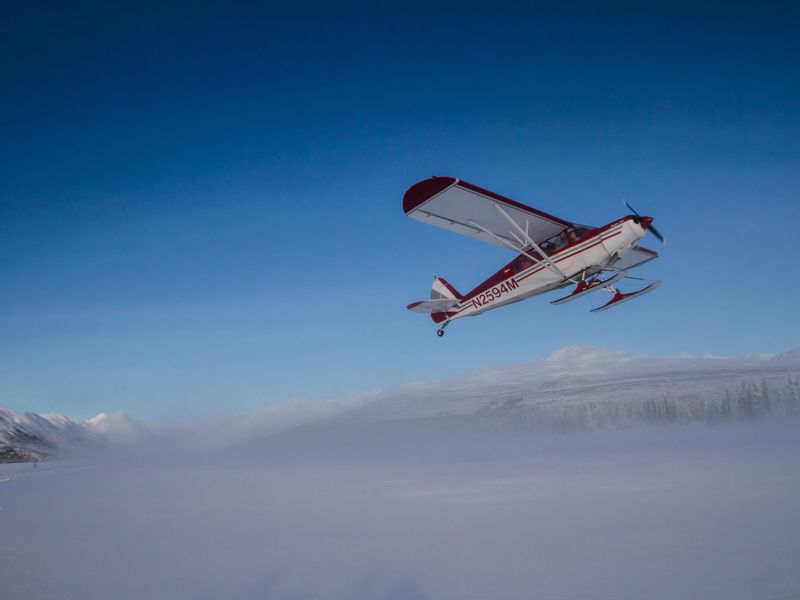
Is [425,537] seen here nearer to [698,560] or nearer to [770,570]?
[698,560]

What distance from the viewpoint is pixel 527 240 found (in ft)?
63.8

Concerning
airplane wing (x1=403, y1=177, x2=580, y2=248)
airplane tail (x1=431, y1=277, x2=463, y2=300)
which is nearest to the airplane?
airplane wing (x1=403, y1=177, x2=580, y2=248)

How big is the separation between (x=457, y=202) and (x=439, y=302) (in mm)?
5395

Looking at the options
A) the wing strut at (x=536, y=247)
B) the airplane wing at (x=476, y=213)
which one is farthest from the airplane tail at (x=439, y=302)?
the wing strut at (x=536, y=247)

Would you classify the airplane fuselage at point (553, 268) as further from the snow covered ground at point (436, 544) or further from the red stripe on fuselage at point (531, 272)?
the snow covered ground at point (436, 544)

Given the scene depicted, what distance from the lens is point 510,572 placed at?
7949mm

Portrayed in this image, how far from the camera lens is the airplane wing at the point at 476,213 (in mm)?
17109

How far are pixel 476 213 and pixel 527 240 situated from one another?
2.38 meters

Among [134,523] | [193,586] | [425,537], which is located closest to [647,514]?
[425,537]

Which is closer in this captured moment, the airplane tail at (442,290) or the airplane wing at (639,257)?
the airplane wing at (639,257)

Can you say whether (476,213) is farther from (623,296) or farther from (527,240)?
(623,296)

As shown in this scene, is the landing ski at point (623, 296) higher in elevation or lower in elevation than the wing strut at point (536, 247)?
lower

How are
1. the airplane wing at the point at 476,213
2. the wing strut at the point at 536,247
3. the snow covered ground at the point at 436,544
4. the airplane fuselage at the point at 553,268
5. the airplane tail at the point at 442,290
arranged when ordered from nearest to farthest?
the snow covered ground at the point at 436,544, the airplane wing at the point at 476,213, the airplane fuselage at the point at 553,268, the wing strut at the point at 536,247, the airplane tail at the point at 442,290

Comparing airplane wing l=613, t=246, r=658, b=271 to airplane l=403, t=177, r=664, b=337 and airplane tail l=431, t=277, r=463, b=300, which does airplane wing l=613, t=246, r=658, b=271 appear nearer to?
airplane l=403, t=177, r=664, b=337
